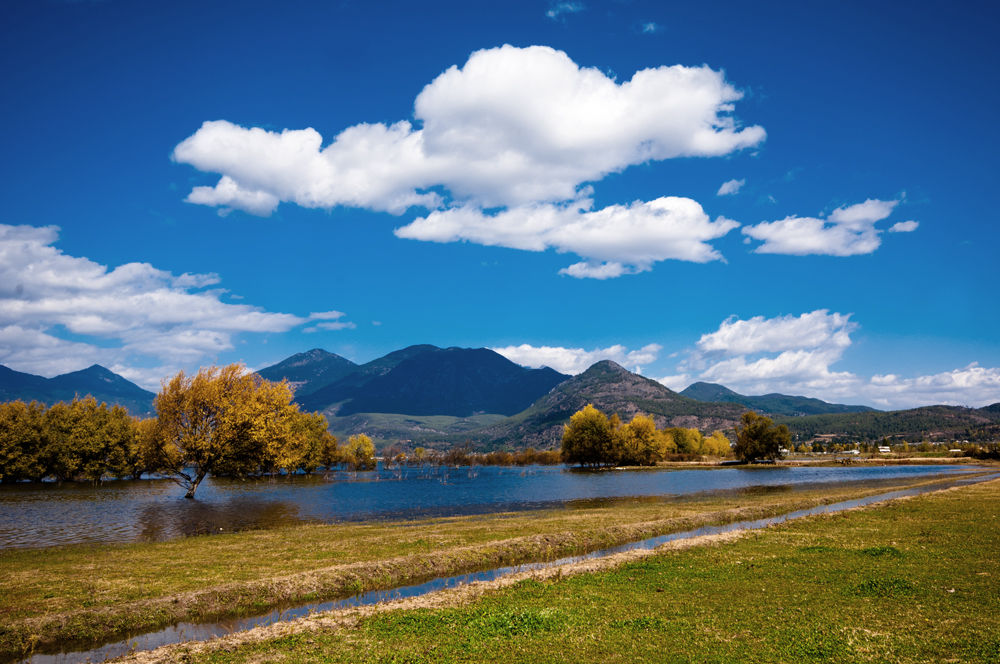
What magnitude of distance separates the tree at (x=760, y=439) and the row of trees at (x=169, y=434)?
515 feet

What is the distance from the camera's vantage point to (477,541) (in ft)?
116

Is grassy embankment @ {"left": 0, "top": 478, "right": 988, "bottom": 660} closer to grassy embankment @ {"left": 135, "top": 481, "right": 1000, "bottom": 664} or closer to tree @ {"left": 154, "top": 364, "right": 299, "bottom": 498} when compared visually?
grassy embankment @ {"left": 135, "top": 481, "right": 1000, "bottom": 664}

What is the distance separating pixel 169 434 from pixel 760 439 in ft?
601

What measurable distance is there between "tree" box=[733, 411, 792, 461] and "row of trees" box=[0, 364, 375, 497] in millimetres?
156915

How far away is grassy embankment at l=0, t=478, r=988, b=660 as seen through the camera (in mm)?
20297

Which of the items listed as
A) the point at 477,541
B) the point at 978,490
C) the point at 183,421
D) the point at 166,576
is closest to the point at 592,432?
the point at 978,490

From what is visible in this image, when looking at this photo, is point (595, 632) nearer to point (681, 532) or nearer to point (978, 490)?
point (681, 532)

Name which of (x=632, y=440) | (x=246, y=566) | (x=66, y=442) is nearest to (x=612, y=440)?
(x=632, y=440)

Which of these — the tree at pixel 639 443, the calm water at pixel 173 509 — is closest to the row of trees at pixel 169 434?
the calm water at pixel 173 509

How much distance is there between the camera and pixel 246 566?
27953 millimetres

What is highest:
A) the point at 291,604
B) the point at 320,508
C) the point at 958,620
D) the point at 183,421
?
the point at 183,421

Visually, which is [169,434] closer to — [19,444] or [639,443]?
[19,444]

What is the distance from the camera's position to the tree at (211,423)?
68.1 m

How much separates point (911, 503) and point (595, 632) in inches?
1990
